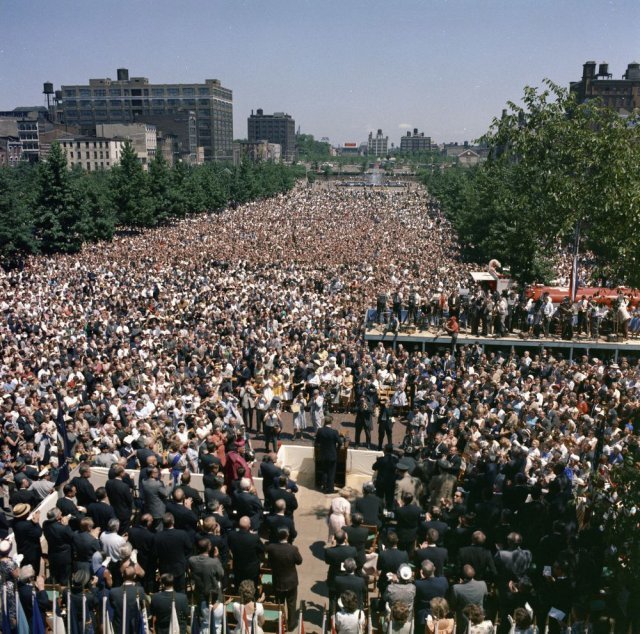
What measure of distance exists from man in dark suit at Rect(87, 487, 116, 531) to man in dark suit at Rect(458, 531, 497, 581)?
460 centimetres

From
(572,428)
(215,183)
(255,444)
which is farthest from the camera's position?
(215,183)

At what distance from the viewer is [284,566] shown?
25.2 feet

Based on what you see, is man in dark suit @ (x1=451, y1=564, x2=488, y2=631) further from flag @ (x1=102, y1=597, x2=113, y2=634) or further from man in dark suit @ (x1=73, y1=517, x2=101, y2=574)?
Answer: man in dark suit @ (x1=73, y1=517, x2=101, y2=574)

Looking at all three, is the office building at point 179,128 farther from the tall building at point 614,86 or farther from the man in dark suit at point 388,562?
the man in dark suit at point 388,562

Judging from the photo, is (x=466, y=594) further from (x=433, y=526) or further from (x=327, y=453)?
(x=327, y=453)

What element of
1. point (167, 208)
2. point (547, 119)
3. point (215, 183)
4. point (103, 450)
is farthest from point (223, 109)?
point (103, 450)

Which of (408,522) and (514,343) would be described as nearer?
(408,522)

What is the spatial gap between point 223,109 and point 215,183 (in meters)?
108

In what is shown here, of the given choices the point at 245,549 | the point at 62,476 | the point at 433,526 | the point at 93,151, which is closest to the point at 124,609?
the point at 245,549

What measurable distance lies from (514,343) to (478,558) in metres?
15.1

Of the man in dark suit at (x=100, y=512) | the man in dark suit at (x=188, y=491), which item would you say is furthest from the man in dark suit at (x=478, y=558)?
the man in dark suit at (x=100, y=512)

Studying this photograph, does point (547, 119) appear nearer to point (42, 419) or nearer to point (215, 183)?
point (42, 419)

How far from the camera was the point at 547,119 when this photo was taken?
22.5 meters

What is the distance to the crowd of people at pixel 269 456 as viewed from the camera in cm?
737
